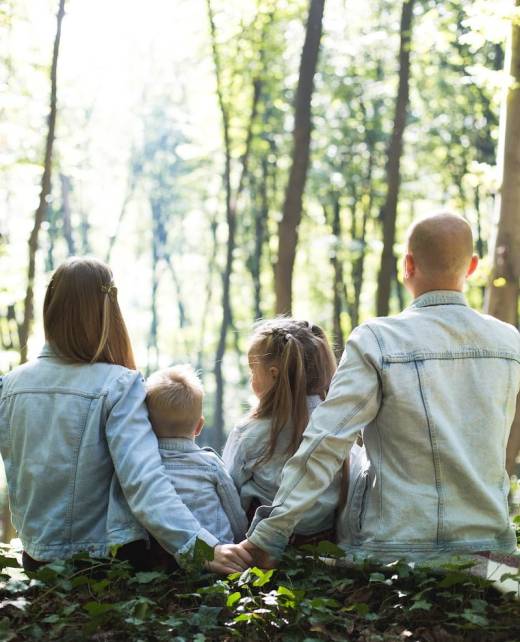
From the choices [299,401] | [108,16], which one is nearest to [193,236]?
[108,16]

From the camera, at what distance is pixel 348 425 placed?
130 inches

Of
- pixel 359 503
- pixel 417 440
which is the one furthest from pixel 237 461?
pixel 417 440

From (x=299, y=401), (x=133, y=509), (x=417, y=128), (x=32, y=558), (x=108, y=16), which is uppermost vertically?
(x=108, y=16)

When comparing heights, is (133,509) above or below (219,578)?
above

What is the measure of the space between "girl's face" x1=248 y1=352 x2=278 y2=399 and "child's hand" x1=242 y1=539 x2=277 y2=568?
0.79 metres

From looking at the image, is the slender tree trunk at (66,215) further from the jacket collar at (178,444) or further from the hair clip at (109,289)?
the jacket collar at (178,444)

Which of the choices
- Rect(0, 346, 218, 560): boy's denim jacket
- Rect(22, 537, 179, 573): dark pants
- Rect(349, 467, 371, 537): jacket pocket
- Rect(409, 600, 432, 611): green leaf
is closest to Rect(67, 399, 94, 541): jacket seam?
Rect(0, 346, 218, 560): boy's denim jacket

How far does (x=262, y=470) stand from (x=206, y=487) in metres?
0.28

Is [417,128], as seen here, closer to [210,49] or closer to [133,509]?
[210,49]

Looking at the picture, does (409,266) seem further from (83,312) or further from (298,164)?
(298,164)

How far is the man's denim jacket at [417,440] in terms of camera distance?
3322 millimetres

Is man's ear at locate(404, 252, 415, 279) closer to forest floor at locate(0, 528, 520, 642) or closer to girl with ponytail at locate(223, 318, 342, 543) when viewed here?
girl with ponytail at locate(223, 318, 342, 543)

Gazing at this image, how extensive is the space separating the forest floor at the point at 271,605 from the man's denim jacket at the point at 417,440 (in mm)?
207

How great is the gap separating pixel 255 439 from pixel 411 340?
96cm
